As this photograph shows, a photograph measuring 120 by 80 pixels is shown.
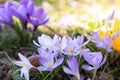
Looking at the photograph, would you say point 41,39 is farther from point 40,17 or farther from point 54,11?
point 54,11

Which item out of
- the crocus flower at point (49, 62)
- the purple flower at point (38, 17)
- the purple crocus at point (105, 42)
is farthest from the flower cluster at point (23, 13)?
the crocus flower at point (49, 62)

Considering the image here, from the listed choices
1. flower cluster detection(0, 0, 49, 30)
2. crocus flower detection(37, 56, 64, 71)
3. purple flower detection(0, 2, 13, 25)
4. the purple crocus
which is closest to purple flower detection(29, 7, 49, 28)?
flower cluster detection(0, 0, 49, 30)

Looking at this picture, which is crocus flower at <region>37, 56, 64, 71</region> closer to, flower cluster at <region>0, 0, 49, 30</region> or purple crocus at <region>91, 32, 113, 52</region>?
purple crocus at <region>91, 32, 113, 52</region>

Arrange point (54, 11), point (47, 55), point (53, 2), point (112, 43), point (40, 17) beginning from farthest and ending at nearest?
point (53, 2) < point (54, 11) < point (40, 17) < point (112, 43) < point (47, 55)

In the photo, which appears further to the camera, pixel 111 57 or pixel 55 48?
pixel 111 57

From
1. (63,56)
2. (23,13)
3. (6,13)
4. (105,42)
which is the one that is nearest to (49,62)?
(63,56)

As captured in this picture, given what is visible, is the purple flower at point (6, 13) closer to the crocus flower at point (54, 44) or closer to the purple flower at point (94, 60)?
the crocus flower at point (54, 44)

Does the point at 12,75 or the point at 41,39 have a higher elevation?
the point at 41,39

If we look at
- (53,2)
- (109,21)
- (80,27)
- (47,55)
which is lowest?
(53,2)

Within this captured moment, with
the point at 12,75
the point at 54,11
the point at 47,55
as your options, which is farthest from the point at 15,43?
the point at 54,11
